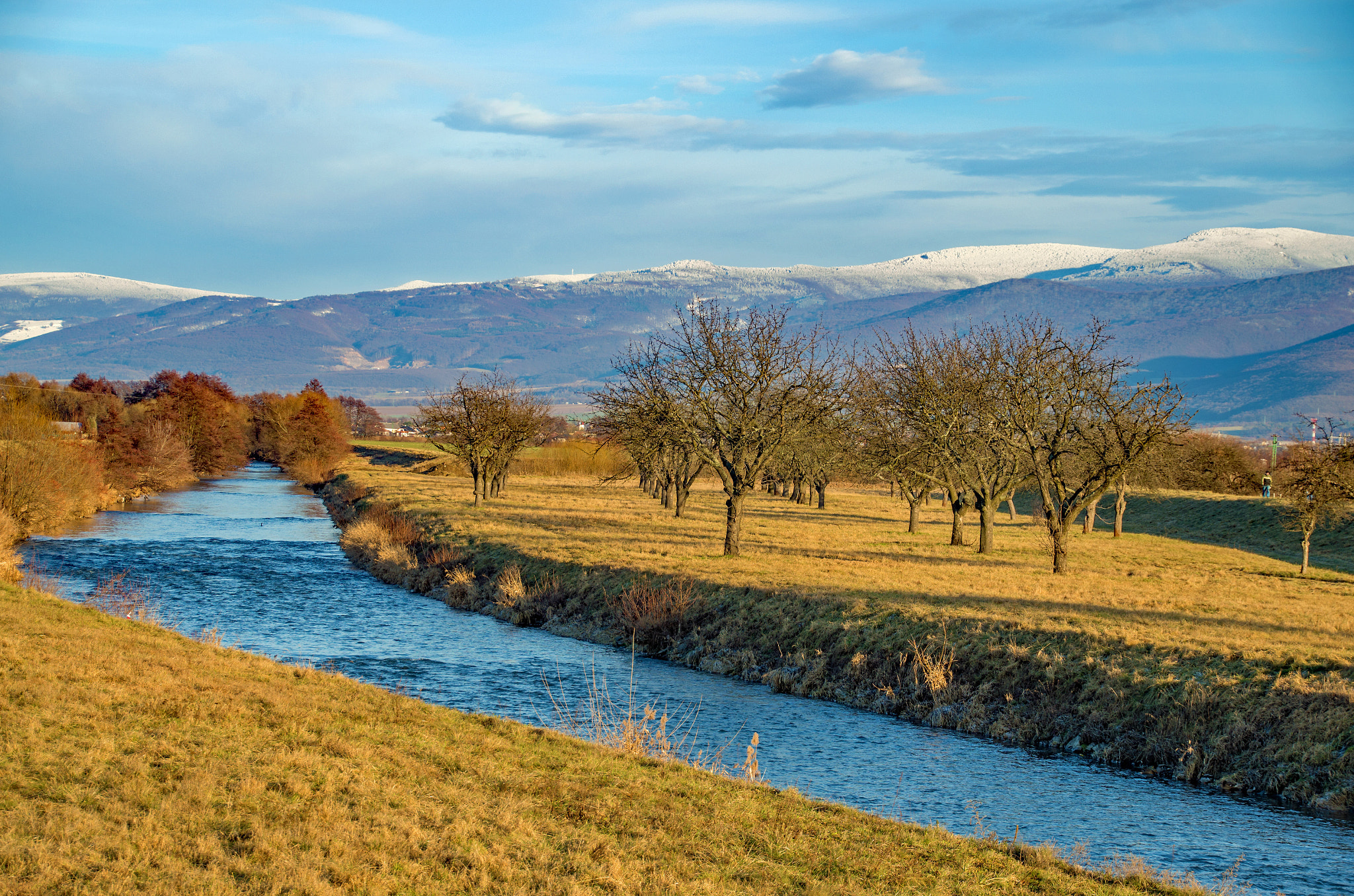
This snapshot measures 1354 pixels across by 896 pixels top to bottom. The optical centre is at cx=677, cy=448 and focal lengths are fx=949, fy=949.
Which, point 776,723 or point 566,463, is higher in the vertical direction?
point 566,463

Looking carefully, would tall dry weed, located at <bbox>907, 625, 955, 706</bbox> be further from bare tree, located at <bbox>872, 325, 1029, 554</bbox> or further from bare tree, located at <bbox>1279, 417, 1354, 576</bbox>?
bare tree, located at <bbox>872, 325, 1029, 554</bbox>

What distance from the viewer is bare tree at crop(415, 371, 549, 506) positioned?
5816 cm

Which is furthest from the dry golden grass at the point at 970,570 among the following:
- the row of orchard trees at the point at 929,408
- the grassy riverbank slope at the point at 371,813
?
the grassy riverbank slope at the point at 371,813

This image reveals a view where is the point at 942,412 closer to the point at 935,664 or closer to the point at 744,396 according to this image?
the point at 744,396

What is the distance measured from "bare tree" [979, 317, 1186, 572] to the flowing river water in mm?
14738

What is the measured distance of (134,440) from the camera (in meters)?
80.2

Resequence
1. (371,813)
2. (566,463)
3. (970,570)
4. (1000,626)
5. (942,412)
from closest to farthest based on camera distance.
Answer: (371,813)
(1000,626)
(970,570)
(942,412)
(566,463)

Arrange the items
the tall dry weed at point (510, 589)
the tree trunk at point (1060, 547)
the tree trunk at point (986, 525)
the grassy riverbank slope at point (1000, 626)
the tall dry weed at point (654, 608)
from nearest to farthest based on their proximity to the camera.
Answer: the grassy riverbank slope at point (1000, 626), the tall dry weed at point (654, 608), the tall dry weed at point (510, 589), the tree trunk at point (1060, 547), the tree trunk at point (986, 525)

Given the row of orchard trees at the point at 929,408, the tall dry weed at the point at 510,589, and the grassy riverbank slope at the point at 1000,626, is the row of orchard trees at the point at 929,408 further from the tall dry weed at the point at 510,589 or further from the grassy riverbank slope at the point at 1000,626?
the tall dry weed at the point at 510,589

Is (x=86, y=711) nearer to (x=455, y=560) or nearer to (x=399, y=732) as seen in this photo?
(x=399, y=732)

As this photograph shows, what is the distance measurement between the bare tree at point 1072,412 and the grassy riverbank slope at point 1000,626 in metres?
2.93

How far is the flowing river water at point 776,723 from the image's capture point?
1269cm

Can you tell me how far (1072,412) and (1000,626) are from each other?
14.2 m

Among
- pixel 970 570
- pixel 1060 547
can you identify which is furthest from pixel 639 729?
pixel 1060 547
